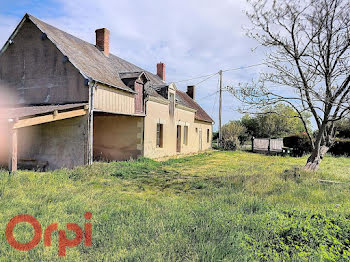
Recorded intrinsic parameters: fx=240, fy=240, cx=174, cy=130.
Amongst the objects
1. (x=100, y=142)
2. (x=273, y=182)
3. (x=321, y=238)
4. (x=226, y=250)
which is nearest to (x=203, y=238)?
(x=226, y=250)

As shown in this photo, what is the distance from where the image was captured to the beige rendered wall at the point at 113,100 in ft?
34.3

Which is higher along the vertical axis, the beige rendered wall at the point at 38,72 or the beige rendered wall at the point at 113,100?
the beige rendered wall at the point at 38,72

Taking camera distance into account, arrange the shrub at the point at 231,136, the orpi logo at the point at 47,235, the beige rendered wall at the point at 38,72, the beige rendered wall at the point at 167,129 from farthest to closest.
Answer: the shrub at the point at 231,136 → the beige rendered wall at the point at 167,129 → the beige rendered wall at the point at 38,72 → the orpi logo at the point at 47,235

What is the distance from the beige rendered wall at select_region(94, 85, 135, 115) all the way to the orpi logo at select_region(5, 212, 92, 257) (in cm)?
678

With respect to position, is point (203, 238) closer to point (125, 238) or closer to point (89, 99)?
point (125, 238)

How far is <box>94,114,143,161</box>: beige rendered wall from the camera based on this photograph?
13336 millimetres

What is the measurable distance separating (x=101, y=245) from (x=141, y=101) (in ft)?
34.3

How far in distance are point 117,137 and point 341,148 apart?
19.4 metres

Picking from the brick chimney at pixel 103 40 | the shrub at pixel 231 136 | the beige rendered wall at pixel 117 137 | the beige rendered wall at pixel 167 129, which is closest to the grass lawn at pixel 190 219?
the beige rendered wall at pixel 117 137

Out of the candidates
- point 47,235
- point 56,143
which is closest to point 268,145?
point 56,143

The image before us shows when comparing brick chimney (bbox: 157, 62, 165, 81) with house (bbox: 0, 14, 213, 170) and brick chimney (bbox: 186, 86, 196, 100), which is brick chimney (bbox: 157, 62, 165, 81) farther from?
house (bbox: 0, 14, 213, 170)

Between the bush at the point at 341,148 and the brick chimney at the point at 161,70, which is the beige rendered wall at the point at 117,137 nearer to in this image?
the brick chimney at the point at 161,70

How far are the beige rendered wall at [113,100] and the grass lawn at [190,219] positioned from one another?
4079 mm

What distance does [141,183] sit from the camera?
320 inches
